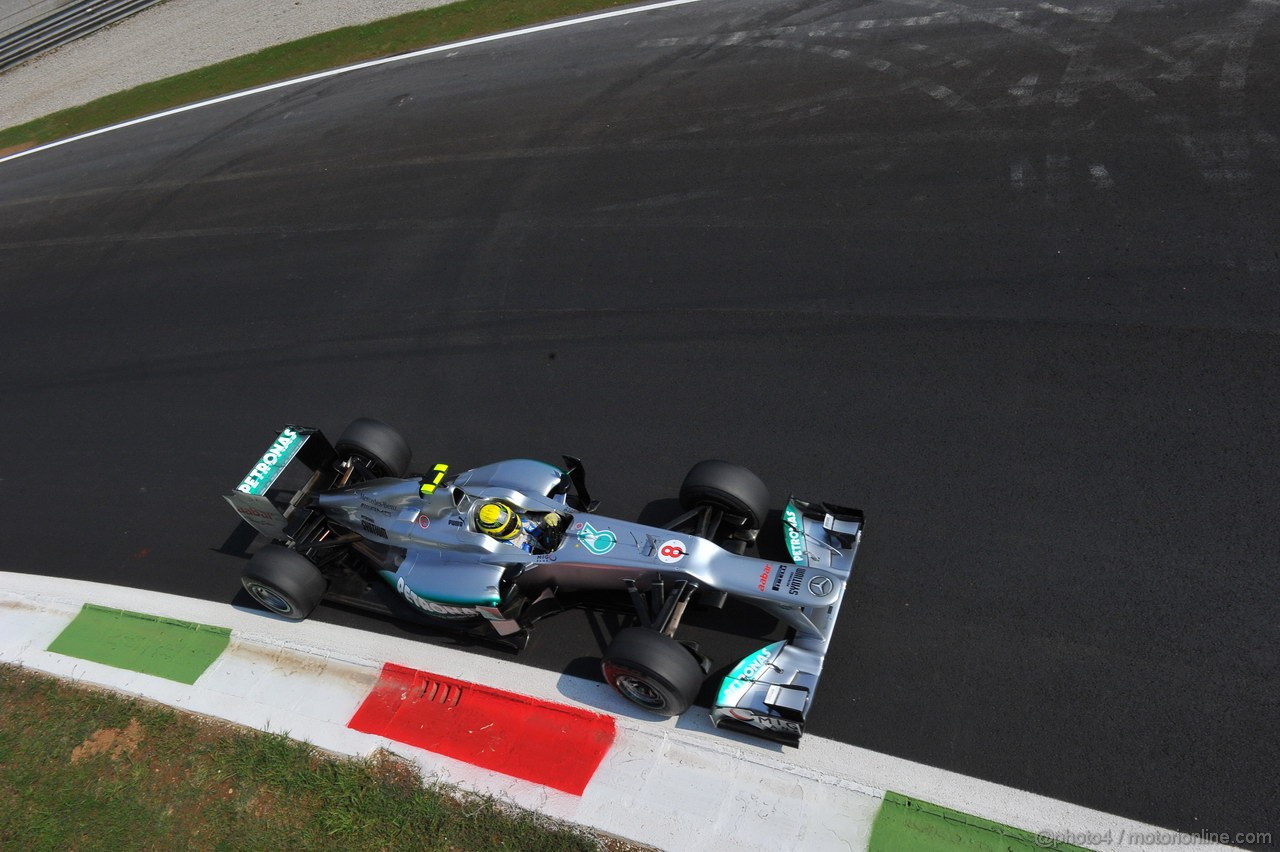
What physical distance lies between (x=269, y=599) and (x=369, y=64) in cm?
1187

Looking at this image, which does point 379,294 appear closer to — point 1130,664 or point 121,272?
point 121,272

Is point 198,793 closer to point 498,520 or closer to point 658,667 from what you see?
point 498,520

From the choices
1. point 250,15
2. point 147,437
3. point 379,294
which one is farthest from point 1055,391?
point 250,15

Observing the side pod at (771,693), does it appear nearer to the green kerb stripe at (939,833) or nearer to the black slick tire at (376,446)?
the green kerb stripe at (939,833)

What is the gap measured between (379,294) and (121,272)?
502 cm

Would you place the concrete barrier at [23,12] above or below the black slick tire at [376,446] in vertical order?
above

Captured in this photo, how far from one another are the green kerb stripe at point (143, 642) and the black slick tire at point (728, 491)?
4.73 m

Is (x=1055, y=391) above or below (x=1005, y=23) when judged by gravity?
below

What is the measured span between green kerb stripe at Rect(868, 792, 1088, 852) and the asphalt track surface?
394 millimetres

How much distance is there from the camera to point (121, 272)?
1344 cm

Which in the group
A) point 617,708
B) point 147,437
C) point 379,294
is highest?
point 379,294

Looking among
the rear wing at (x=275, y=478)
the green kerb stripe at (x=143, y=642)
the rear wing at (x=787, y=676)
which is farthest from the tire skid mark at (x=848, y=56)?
the green kerb stripe at (x=143, y=642)

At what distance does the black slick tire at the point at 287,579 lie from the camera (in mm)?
7766

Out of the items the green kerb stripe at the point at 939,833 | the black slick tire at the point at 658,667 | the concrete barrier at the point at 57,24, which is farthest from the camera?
the concrete barrier at the point at 57,24
